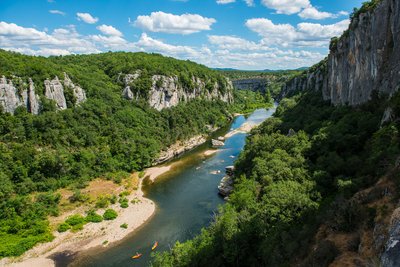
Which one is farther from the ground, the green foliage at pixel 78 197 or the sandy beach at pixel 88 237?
the green foliage at pixel 78 197

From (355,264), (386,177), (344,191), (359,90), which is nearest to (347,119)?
(359,90)

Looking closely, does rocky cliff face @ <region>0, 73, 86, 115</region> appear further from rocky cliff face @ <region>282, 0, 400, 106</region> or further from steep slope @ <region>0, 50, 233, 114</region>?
rocky cliff face @ <region>282, 0, 400, 106</region>

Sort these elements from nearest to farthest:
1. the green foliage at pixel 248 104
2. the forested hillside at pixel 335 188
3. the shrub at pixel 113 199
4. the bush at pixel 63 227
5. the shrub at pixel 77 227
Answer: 1. the forested hillside at pixel 335 188
2. the bush at pixel 63 227
3. the shrub at pixel 77 227
4. the shrub at pixel 113 199
5. the green foliage at pixel 248 104

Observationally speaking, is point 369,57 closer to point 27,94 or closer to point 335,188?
point 335,188

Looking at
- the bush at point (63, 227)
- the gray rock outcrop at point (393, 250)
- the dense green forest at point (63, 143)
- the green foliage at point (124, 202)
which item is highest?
the gray rock outcrop at point (393, 250)

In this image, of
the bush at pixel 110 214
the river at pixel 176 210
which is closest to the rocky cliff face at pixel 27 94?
the river at pixel 176 210

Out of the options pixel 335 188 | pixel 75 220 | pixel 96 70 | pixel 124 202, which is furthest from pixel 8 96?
pixel 335 188

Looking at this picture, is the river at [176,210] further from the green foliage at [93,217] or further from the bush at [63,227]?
the green foliage at [93,217]
